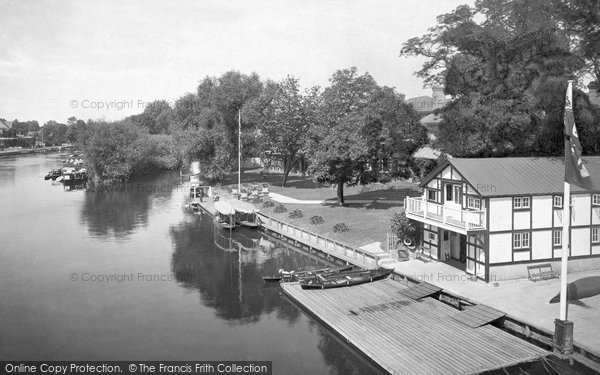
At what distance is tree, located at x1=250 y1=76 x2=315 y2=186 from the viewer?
76.4 metres

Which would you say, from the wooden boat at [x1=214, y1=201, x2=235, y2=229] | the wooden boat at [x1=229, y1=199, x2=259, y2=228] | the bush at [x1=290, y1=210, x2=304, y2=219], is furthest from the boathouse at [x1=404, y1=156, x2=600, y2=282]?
the wooden boat at [x1=214, y1=201, x2=235, y2=229]

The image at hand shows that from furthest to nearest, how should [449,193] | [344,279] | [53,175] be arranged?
[53,175] < [449,193] < [344,279]

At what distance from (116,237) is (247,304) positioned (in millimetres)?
24317

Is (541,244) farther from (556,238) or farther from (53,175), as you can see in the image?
(53,175)

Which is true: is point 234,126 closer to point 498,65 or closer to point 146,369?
point 498,65

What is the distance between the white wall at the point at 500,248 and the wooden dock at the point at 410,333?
191 inches

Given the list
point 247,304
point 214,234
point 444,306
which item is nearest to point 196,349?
point 247,304

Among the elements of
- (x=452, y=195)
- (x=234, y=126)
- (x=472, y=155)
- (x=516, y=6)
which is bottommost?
(x=452, y=195)

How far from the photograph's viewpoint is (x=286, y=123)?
76.6 m

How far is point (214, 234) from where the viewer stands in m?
51.2

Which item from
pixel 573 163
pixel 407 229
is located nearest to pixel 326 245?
pixel 407 229

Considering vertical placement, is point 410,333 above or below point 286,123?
below

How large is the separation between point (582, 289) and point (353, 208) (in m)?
31.1

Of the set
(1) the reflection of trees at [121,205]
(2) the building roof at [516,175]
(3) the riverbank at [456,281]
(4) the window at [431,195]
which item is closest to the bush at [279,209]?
(3) the riverbank at [456,281]
